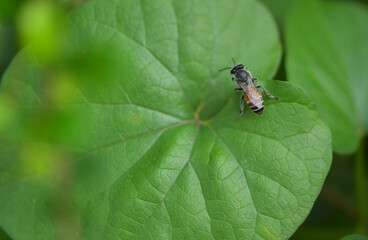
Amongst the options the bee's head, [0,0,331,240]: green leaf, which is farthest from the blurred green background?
the bee's head

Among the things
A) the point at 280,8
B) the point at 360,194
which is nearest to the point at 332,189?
the point at 360,194

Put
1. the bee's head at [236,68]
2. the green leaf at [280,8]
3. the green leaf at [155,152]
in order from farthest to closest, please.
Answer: the green leaf at [280,8] → the bee's head at [236,68] → the green leaf at [155,152]

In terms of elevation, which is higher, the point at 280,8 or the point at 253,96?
the point at 280,8

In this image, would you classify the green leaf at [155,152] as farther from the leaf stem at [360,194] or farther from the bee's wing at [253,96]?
the leaf stem at [360,194]

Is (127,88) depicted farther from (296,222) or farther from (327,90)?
(327,90)

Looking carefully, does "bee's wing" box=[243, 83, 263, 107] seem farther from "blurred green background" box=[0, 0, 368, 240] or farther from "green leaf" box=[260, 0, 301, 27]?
"green leaf" box=[260, 0, 301, 27]

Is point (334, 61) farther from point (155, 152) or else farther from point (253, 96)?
point (155, 152)

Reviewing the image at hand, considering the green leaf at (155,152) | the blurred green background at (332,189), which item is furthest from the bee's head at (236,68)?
the blurred green background at (332,189)
